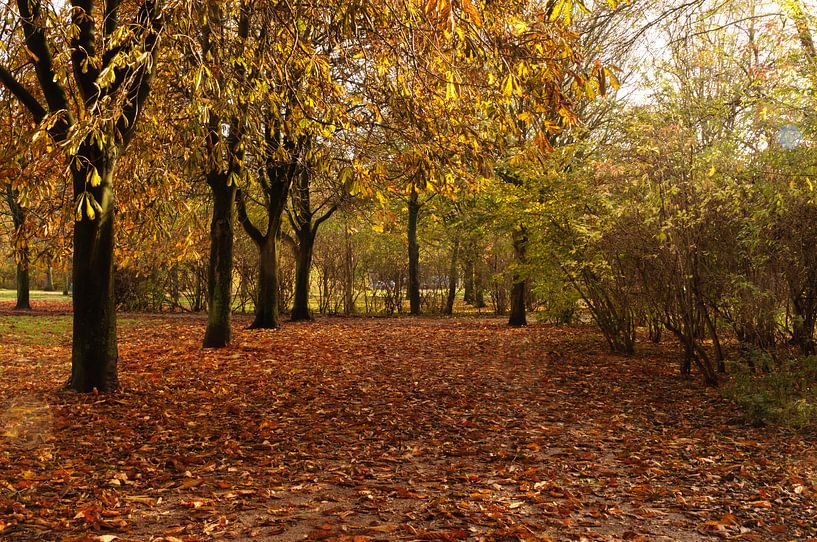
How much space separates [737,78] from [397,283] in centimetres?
1534

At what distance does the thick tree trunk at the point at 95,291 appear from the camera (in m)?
7.40

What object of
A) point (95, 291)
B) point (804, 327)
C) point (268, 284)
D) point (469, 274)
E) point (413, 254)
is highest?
point (413, 254)

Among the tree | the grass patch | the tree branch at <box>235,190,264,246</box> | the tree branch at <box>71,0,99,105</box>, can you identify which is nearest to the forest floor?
the grass patch

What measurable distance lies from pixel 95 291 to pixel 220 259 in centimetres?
453

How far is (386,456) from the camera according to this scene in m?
5.61

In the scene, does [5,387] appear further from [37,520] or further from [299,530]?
[299,530]

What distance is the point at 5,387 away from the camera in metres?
8.13

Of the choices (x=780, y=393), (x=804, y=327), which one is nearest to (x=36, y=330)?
(x=780, y=393)

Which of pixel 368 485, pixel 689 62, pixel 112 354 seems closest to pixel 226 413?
pixel 112 354

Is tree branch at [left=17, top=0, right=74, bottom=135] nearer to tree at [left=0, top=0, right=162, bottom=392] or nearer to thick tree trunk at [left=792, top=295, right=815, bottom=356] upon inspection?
tree at [left=0, top=0, right=162, bottom=392]

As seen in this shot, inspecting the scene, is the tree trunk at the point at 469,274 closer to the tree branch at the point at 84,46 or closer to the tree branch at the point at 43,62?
the tree branch at the point at 84,46

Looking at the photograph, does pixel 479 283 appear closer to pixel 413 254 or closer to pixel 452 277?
pixel 452 277

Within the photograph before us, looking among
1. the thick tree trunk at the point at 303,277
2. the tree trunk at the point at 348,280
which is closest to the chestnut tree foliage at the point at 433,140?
the thick tree trunk at the point at 303,277

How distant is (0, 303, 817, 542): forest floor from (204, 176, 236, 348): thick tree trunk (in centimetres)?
158
